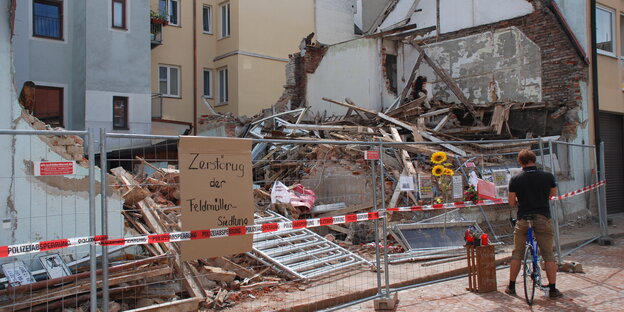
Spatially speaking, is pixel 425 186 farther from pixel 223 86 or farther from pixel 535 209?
pixel 223 86

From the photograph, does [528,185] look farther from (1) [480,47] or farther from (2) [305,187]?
(1) [480,47]

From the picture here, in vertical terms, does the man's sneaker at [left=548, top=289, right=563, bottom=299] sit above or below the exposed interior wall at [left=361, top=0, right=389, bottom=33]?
below

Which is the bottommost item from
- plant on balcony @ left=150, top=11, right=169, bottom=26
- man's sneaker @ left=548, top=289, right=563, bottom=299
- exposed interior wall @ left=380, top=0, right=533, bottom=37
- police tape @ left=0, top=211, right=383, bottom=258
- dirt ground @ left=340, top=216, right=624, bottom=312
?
dirt ground @ left=340, top=216, right=624, bottom=312

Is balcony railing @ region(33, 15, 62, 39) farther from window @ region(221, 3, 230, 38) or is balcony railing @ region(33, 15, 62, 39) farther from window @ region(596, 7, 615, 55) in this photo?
window @ region(596, 7, 615, 55)

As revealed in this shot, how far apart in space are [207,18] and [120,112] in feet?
24.9

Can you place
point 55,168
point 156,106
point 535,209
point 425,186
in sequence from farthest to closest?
point 156,106 < point 425,186 < point 535,209 < point 55,168

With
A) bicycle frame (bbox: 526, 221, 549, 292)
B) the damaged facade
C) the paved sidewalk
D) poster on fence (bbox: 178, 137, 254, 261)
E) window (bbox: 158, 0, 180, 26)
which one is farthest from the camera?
window (bbox: 158, 0, 180, 26)

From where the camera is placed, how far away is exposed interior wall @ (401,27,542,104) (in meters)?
16.2

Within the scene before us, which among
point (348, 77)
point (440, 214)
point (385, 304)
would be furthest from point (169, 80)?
point (385, 304)

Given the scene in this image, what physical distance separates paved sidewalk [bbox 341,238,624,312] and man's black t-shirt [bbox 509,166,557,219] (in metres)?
1.15

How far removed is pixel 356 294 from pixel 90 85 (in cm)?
1729

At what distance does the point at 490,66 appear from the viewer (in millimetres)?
17234

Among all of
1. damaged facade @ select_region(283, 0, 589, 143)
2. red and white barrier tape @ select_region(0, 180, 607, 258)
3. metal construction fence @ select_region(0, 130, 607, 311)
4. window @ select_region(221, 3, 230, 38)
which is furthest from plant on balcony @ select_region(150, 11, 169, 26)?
red and white barrier tape @ select_region(0, 180, 607, 258)

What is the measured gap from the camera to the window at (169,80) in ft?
83.4
